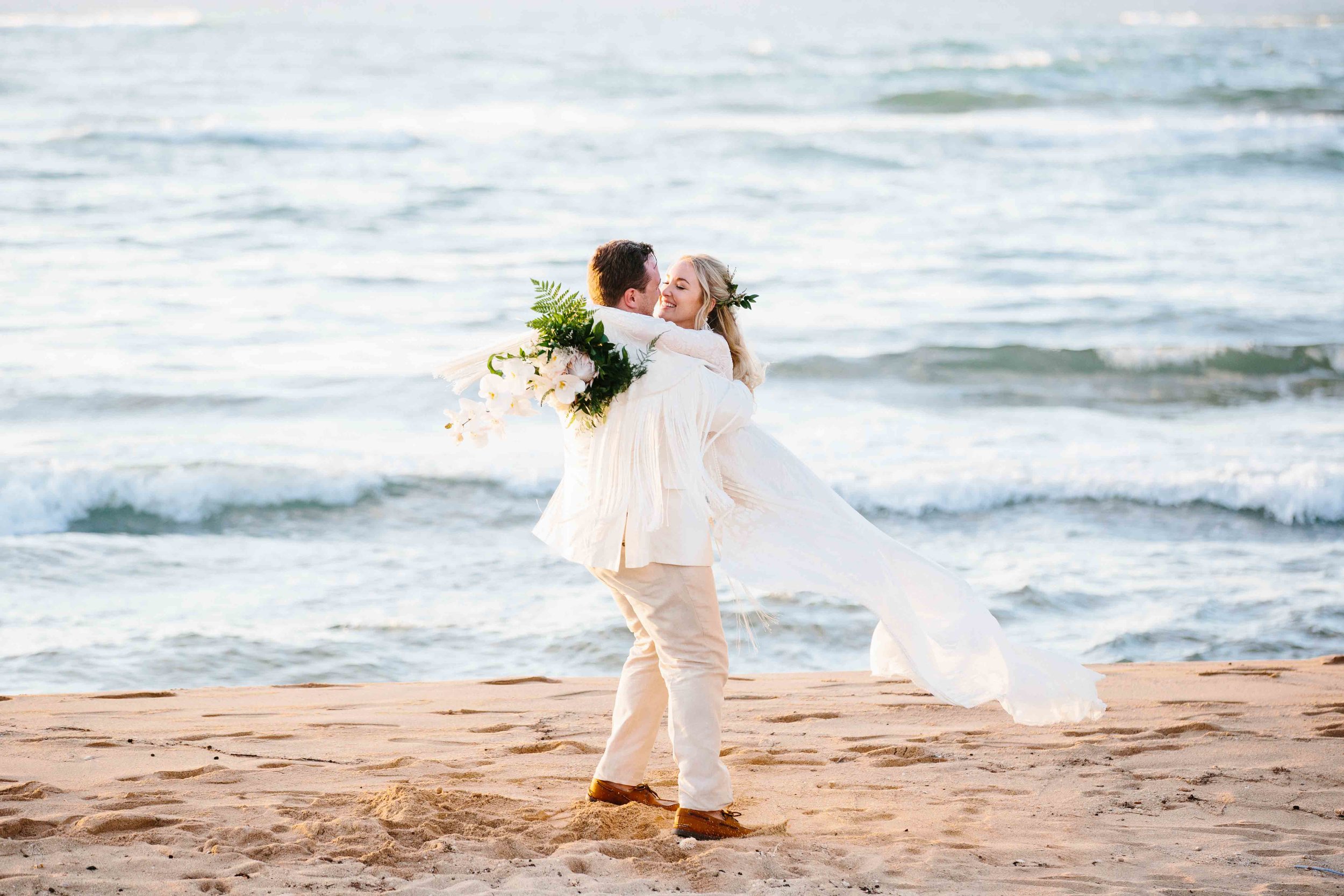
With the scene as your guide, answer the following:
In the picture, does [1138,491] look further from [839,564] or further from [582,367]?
[582,367]

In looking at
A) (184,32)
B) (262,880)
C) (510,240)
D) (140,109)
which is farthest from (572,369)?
(184,32)

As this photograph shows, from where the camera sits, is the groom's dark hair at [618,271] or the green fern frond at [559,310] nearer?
the green fern frond at [559,310]

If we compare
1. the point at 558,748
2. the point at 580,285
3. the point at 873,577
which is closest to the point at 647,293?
the point at 873,577

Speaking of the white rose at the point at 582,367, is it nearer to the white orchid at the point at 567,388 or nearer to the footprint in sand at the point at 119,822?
the white orchid at the point at 567,388

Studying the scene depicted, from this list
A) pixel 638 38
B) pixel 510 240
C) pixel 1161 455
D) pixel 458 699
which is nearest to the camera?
pixel 458 699

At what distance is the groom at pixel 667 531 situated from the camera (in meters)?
3.67

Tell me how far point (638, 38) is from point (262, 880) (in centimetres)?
4888

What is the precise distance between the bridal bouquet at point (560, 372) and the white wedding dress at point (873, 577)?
0.58 feet

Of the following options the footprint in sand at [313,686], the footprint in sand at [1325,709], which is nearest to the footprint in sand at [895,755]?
the footprint in sand at [1325,709]

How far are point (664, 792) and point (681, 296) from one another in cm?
178

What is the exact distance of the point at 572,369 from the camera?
11.8 feet

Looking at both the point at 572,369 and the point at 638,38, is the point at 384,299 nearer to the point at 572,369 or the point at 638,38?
the point at 572,369

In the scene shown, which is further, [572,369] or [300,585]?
[300,585]

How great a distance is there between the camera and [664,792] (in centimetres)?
435
